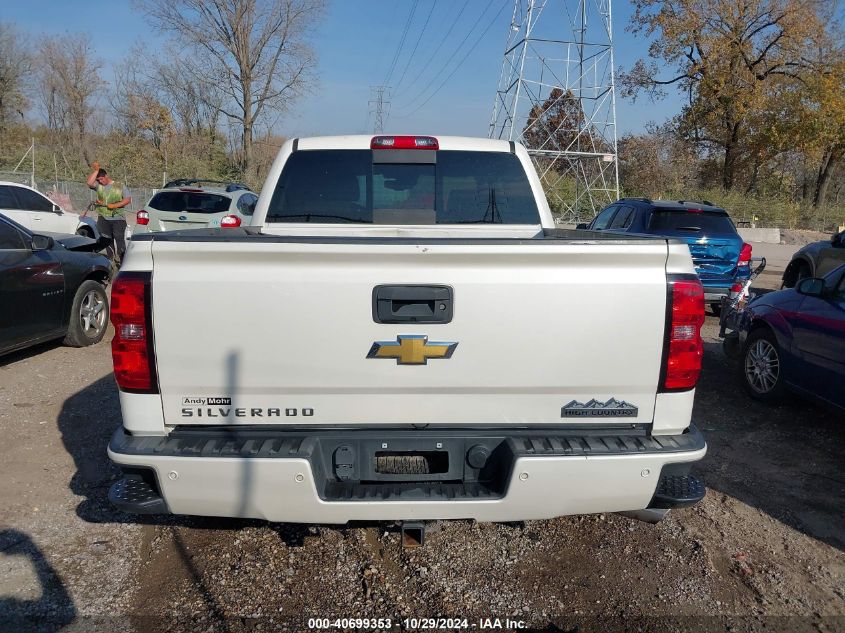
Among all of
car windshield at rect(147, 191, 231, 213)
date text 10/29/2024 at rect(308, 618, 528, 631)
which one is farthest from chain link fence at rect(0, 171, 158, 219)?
date text 10/29/2024 at rect(308, 618, 528, 631)

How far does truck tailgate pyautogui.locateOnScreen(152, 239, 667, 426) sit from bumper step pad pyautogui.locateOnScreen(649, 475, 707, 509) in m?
0.44

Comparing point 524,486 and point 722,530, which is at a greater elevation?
point 524,486

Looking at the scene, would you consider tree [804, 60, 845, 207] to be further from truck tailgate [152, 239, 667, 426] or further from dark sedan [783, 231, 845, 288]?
truck tailgate [152, 239, 667, 426]

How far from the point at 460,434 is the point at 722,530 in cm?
206

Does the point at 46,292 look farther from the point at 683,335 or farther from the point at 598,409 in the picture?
the point at 683,335

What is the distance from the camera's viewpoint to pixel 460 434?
2822 mm

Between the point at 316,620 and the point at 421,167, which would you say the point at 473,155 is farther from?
the point at 316,620

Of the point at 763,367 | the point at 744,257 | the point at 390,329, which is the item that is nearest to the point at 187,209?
the point at 744,257

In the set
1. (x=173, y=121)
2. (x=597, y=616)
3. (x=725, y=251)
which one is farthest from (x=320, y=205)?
(x=173, y=121)

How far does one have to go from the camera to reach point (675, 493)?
2.88 m

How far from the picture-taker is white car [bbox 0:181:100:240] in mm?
11969

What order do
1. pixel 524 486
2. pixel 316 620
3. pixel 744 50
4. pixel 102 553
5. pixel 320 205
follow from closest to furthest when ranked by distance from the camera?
pixel 524 486, pixel 316 620, pixel 102 553, pixel 320 205, pixel 744 50

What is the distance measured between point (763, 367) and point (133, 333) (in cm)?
561

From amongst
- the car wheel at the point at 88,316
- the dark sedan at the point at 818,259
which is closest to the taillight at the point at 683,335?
the car wheel at the point at 88,316
